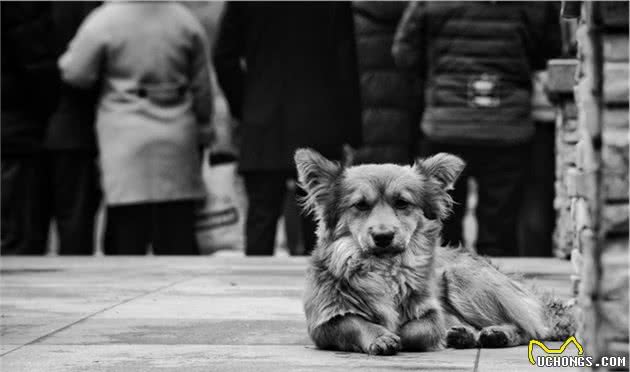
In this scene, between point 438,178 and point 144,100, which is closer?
point 438,178

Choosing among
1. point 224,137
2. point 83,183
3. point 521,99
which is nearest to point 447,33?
point 521,99

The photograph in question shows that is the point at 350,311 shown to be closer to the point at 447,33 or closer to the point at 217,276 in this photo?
the point at 217,276

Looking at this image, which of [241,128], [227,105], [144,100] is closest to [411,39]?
[241,128]

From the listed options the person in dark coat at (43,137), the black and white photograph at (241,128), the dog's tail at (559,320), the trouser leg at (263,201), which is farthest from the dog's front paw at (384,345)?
the person in dark coat at (43,137)

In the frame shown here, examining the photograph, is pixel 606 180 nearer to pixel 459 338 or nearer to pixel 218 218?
pixel 459 338

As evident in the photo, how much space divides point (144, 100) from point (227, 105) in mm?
1059

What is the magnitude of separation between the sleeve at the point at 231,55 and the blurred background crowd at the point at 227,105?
0.05ft

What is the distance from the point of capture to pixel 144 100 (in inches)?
420

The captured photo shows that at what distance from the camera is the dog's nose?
5488 millimetres

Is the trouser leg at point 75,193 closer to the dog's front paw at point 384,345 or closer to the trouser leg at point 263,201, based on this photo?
the trouser leg at point 263,201

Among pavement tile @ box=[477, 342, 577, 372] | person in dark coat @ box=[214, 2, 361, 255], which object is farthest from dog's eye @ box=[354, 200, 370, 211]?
person in dark coat @ box=[214, 2, 361, 255]

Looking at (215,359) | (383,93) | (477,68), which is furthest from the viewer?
(383,93)

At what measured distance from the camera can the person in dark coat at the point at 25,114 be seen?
36.0 feet

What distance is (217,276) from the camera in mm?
9656
